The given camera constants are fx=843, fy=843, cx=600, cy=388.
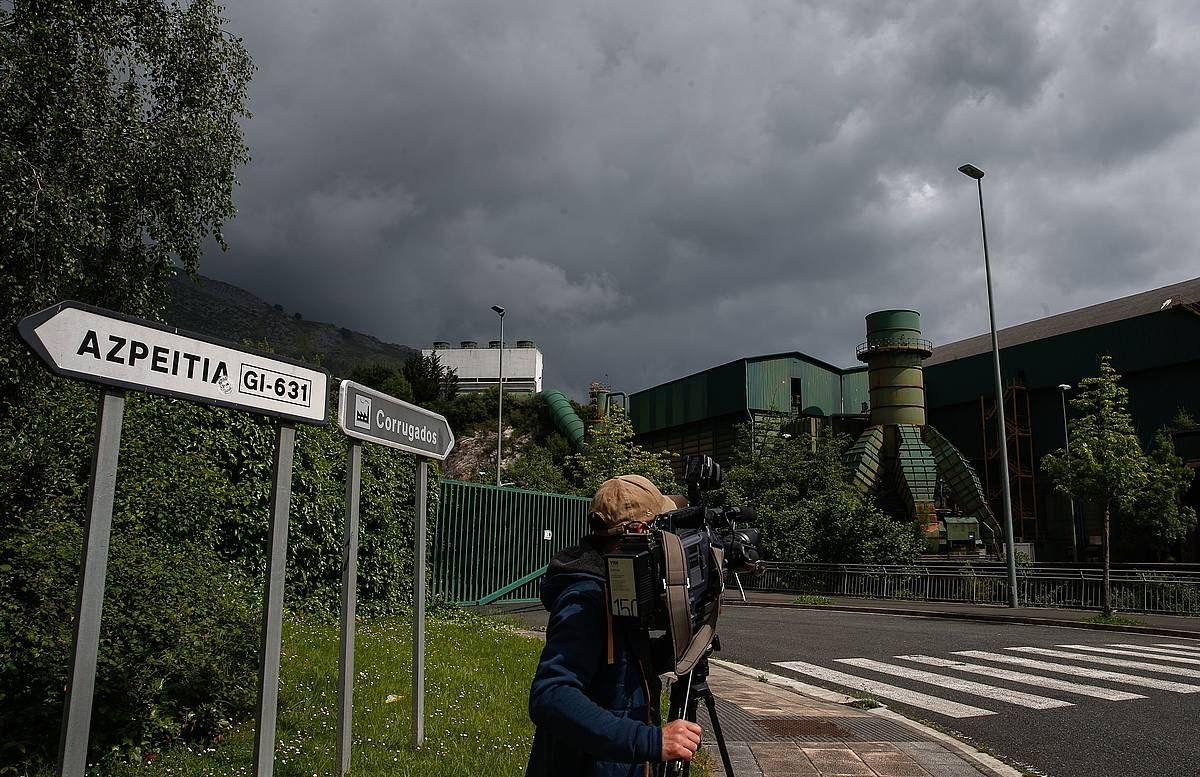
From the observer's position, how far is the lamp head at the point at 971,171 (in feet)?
75.2

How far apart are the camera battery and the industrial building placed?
3944 cm

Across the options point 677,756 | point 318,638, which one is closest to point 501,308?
point 318,638

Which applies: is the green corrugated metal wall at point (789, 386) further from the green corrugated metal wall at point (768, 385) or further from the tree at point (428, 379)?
the tree at point (428, 379)

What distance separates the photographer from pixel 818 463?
137 feet

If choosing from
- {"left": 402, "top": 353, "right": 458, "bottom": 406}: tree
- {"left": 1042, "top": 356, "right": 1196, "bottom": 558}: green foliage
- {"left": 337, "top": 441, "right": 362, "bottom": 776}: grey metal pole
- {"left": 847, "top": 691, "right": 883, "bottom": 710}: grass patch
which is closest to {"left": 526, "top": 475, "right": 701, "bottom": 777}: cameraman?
{"left": 337, "top": 441, "right": 362, "bottom": 776}: grey metal pole

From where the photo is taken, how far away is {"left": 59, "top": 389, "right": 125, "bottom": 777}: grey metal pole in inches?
114

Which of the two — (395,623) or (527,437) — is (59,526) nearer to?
(395,623)

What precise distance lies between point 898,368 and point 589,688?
4660 centimetres

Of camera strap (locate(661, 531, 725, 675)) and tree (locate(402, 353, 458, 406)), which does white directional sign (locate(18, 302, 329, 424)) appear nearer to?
camera strap (locate(661, 531, 725, 675))

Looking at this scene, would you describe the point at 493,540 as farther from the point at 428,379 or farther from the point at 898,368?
the point at 428,379

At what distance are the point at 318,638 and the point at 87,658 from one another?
595 cm

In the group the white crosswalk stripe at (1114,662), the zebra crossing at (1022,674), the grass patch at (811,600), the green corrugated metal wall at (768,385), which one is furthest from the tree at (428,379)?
the zebra crossing at (1022,674)

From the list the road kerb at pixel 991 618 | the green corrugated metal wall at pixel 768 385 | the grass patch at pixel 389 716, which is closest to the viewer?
the grass patch at pixel 389 716

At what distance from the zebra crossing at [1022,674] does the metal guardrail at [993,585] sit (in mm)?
8269
